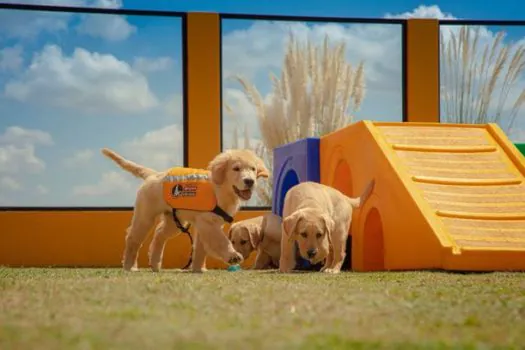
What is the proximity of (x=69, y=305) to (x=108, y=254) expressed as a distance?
19.1 ft

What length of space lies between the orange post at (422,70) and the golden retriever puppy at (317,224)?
3.13 m

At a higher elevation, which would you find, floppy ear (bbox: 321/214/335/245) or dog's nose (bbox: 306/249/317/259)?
floppy ear (bbox: 321/214/335/245)

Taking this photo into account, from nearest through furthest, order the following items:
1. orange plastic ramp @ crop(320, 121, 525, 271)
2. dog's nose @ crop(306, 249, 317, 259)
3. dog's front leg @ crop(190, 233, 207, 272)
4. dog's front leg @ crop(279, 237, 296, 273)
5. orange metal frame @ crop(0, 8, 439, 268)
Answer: orange plastic ramp @ crop(320, 121, 525, 271) < dog's nose @ crop(306, 249, 317, 259) < dog's front leg @ crop(279, 237, 296, 273) < dog's front leg @ crop(190, 233, 207, 272) < orange metal frame @ crop(0, 8, 439, 268)

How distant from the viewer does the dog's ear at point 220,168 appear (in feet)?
20.4

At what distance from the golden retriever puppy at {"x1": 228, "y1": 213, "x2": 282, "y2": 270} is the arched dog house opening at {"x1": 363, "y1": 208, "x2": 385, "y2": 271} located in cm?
100

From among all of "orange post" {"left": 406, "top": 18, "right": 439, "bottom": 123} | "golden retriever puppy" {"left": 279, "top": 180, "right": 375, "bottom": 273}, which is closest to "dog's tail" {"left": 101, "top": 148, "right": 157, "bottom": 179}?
"golden retriever puppy" {"left": 279, "top": 180, "right": 375, "bottom": 273}

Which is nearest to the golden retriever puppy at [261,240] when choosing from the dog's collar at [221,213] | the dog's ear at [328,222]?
the dog's collar at [221,213]

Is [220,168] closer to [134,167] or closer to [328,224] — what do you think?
[328,224]

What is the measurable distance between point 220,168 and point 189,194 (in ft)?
0.92

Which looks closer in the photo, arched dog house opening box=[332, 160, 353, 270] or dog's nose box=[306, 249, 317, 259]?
dog's nose box=[306, 249, 317, 259]

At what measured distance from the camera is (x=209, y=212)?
6.23 meters

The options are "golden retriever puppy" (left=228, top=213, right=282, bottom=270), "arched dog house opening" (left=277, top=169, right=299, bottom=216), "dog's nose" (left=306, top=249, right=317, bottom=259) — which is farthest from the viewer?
"arched dog house opening" (left=277, top=169, right=299, bottom=216)

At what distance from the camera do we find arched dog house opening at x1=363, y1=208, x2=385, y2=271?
6.98 meters

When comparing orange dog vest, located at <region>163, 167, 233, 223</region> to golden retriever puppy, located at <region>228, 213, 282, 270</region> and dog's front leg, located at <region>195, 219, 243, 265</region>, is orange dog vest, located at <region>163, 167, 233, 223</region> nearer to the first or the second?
dog's front leg, located at <region>195, 219, 243, 265</region>
